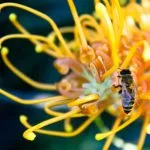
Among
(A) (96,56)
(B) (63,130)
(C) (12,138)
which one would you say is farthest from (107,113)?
(A) (96,56)

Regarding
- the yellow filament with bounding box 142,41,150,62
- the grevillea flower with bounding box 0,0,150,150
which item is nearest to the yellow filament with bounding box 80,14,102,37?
the grevillea flower with bounding box 0,0,150,150

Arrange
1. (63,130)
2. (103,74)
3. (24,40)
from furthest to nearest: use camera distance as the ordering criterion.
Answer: (24,40) < (63,130) < (103,74)

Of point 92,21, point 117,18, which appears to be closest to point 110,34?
point 117,18

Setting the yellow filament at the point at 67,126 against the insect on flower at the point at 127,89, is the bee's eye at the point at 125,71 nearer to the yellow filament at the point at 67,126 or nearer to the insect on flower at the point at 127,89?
the insect on flower at the point at 127,89

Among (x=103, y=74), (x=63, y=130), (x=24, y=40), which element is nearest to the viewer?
(x=103, y=74)

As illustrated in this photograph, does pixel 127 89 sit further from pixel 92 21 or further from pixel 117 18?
pixel 92 21

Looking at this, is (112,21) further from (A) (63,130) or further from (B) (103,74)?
(A) (63,130)

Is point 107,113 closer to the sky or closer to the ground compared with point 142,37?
closer to the ground

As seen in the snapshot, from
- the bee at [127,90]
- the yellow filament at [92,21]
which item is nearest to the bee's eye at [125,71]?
the bee at [127,90]
